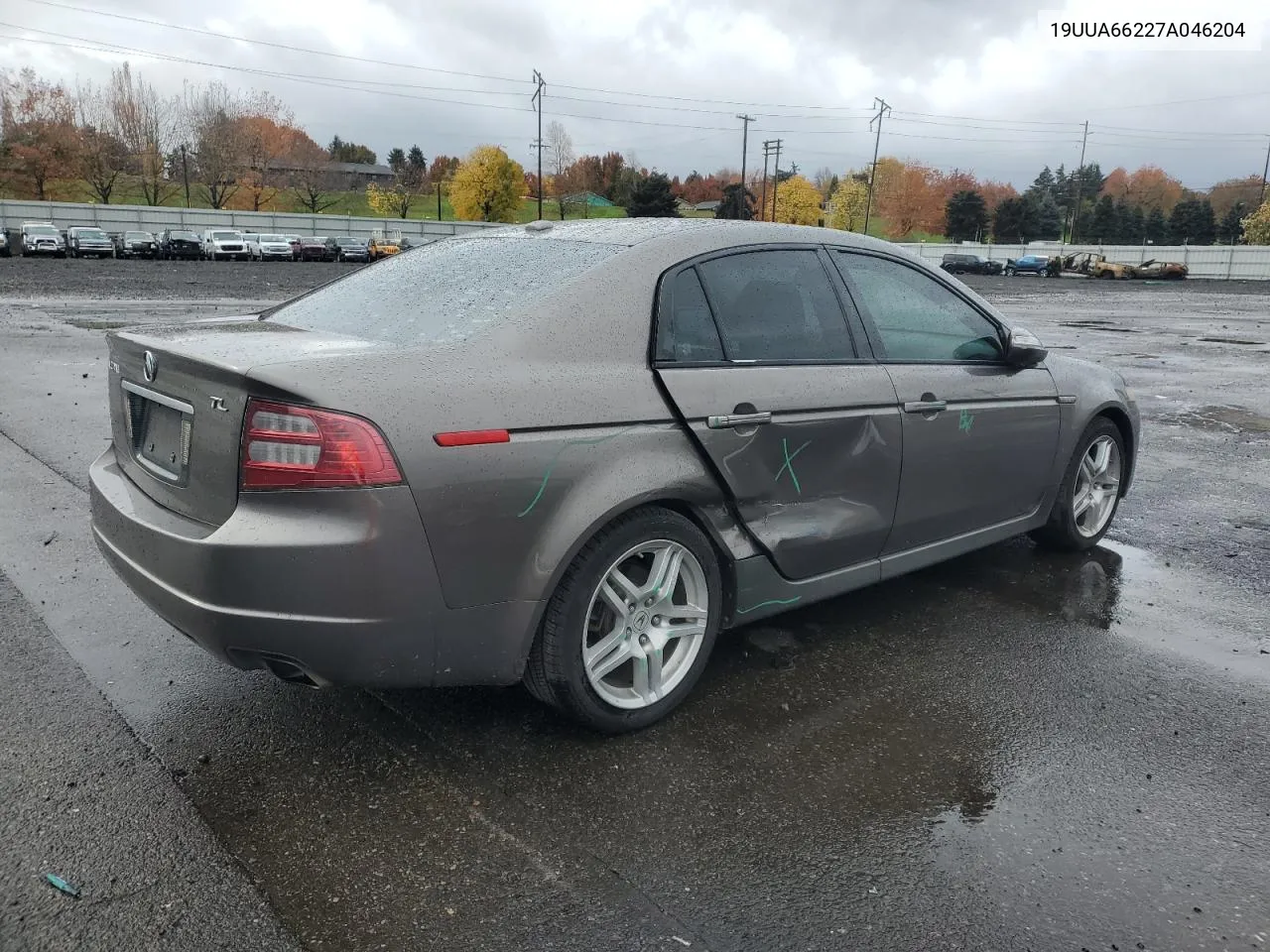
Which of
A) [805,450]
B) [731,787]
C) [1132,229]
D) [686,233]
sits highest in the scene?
[1132,229]

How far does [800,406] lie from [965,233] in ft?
350

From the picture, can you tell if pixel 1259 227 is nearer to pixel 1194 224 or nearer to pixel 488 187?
pixel 1194 224

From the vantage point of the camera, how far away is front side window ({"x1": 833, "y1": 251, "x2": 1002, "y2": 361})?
13.1 feet

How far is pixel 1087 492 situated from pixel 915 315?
177 centimetres

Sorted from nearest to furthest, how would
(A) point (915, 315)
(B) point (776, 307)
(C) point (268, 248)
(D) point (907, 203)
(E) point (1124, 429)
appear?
1. (B) point (776, 307)
2. (A) point (915, 315)
3. (E) point (1124, 429)
4. (C) point (268, 248)
5. (D) point (907, 203)

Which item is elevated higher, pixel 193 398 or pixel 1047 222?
pixel 1047 222

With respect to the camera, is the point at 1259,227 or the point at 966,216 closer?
the point at 1259,227

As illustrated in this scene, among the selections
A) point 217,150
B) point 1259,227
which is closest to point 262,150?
point 217,150

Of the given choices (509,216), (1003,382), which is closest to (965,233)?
(509,216)

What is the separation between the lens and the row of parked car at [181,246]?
150 ft

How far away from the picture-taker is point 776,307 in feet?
12.0

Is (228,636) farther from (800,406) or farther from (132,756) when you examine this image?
(800,406)

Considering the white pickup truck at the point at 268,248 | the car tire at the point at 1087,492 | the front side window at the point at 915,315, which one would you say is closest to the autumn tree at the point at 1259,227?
the white pickup truck at the point at 268,248

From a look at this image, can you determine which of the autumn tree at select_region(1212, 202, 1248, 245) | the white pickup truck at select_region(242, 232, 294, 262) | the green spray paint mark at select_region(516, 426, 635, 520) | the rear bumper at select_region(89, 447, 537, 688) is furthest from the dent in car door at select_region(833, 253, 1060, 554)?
the autumn tree at select_region(1212, 202, 1248, 245)
